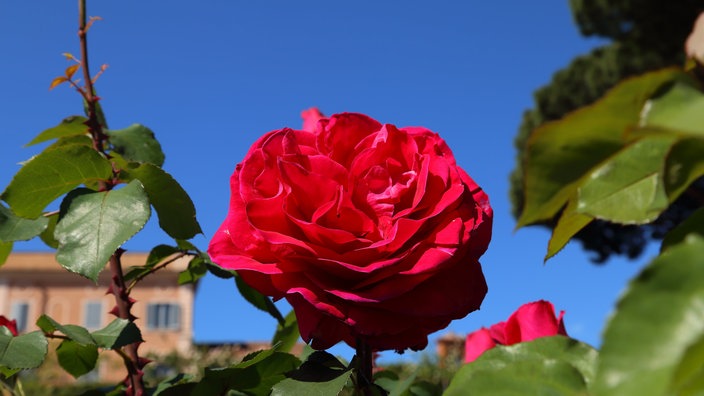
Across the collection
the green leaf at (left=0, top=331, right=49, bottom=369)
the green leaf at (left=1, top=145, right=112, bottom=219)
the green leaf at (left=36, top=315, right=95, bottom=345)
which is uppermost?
the green leaf at (left=1, top=145, right=112, bottom=219)

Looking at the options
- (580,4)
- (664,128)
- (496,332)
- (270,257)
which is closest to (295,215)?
(270,257)

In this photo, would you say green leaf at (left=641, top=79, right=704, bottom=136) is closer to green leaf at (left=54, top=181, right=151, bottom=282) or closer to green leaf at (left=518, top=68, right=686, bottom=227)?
green leaf at (left=518, top=68, right=686, bottom=227)

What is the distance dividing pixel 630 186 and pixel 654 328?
0.12 meters

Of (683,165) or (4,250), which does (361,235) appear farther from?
(4,250)

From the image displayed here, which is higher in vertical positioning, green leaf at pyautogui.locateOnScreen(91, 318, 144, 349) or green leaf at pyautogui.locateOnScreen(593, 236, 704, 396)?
green leaf at pyautogui.locateOnScreen(91, 318, 144, 349)

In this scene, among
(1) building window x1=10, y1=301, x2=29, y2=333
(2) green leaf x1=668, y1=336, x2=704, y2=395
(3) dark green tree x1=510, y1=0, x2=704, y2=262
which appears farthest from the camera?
(1) building window x1=10, y1=301, x2=29, y2=333

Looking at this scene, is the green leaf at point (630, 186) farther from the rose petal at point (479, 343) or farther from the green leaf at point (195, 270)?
the green leaf at point (195, 270)

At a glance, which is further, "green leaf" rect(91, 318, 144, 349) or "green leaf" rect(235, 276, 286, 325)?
"green leaf" rect(235, 276, 286, 325)

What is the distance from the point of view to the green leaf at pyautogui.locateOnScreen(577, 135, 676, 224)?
0.32 m

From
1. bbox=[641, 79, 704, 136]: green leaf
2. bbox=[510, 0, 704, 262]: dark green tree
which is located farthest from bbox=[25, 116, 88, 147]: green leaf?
bbox=[510, 0, 704, 262]: dark green tree

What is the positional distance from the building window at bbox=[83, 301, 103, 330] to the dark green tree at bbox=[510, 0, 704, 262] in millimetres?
12396

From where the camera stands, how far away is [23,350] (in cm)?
64

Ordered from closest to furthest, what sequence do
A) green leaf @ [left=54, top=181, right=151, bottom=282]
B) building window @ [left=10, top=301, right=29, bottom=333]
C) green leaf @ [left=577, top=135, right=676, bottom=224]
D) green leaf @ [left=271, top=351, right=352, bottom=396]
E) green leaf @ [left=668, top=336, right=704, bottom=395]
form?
green leaf @ [left=668, top=336, right=704, bottom=395] < green leaf @ [left=577, top=135, right=676, bottom=224] < green leaf @ [left=271, top=351, right=352, bottom=396] < green leaf @ [left=54, top=181, right=151, bottom=282] < building window @ [left=10, top=301, right=29, bottom=333]

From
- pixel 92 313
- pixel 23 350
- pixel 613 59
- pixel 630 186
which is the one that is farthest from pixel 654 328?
pixel 92 313
